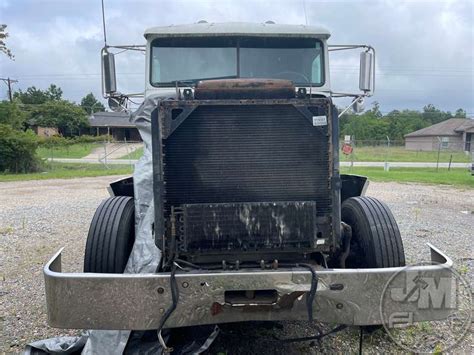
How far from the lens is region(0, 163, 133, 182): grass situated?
2044 centimetres

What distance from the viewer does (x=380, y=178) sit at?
18.3m

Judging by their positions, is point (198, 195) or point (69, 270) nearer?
point (198, 195)

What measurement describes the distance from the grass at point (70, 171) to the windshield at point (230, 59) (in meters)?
16.6

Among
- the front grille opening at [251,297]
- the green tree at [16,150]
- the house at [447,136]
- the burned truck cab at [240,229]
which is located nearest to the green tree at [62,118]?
the green tree at [16,150]

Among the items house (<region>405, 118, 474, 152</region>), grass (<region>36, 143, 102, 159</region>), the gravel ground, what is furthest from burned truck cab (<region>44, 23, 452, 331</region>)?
house (<region>405, 118, 474, 152</region>)

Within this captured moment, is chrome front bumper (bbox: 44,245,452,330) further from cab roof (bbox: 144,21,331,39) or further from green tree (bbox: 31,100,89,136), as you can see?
green tree (bbox: 31,100,89,136)

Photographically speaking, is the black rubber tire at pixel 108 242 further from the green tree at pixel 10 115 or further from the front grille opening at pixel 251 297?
the green tree at pixel 10 115

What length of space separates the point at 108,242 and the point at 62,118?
63282mm

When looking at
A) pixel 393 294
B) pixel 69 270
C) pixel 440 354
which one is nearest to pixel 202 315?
pixel 393 294

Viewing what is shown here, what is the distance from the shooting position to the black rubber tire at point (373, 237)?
346 cm

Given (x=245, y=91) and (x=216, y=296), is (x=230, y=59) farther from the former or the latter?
(x=216, y=296)

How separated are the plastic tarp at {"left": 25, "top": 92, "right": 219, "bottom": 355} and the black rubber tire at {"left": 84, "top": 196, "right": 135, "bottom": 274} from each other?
0.08m

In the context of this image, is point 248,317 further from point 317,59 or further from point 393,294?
point 317,59

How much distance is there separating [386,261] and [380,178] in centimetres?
1557
